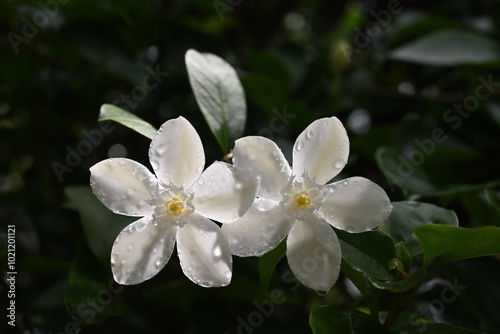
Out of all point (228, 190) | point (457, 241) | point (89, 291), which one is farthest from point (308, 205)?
point (89, 291)

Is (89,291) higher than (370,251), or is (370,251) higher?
(370,251)

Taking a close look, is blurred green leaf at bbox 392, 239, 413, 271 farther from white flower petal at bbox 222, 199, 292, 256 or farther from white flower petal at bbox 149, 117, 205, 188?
white flower petal at bbox 149, 117, 205, 188

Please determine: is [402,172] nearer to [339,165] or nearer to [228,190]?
[339,165]

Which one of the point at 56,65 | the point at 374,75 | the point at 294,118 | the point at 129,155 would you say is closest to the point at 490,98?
the point at 374,75

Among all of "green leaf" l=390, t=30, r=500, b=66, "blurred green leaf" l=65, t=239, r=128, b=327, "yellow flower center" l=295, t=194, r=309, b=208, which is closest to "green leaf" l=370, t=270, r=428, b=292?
"yellow flower center" l=295, t=194, r=309, b=208

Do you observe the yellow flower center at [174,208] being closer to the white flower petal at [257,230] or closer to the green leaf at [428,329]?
the white flower petal at [257,230]

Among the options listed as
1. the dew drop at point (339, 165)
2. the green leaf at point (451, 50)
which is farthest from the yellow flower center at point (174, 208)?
the green leaf at point (451, 50)
